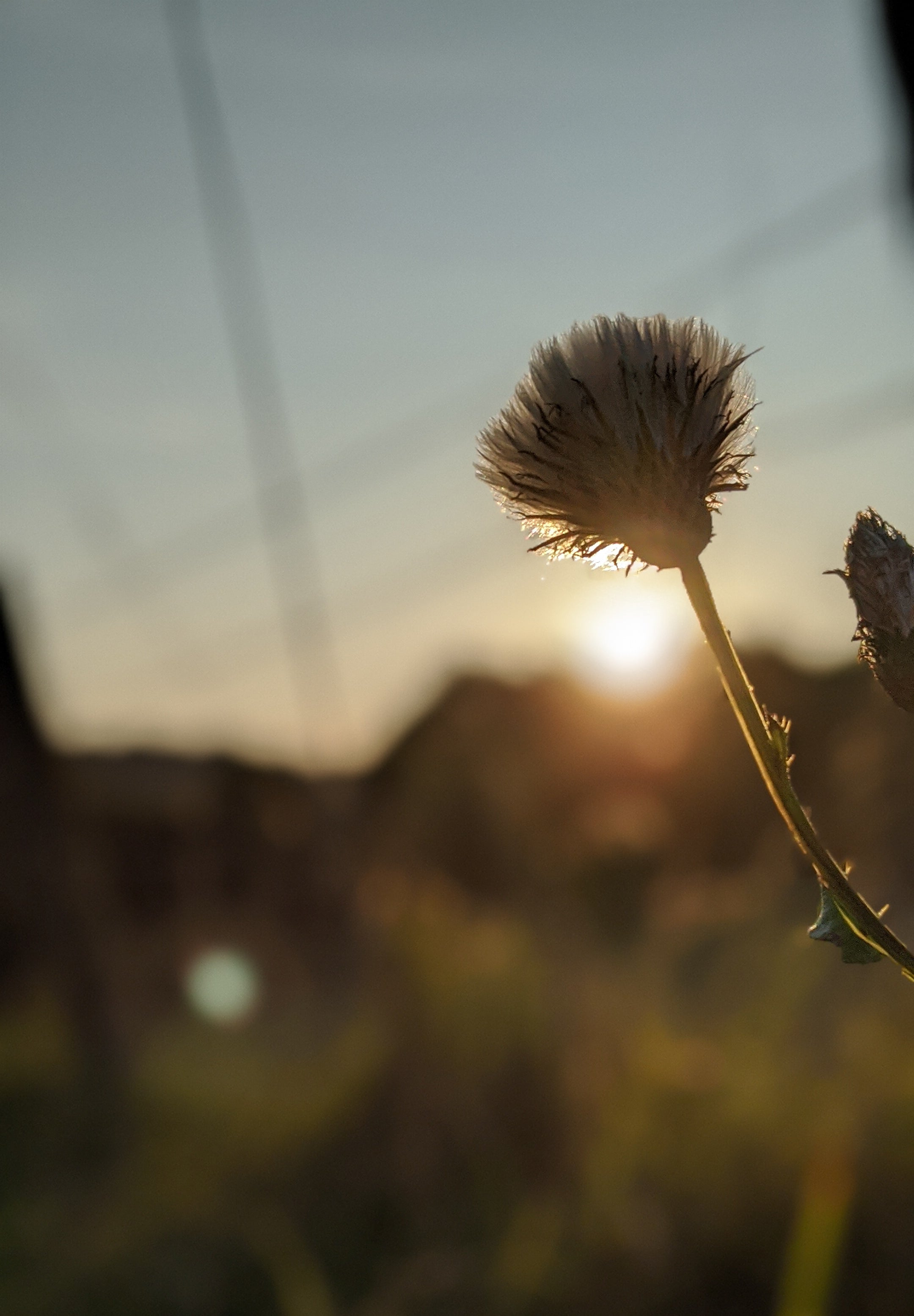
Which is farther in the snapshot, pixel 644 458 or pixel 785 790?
pixel 644 458

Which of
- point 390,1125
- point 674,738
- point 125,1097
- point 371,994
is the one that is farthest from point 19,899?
point 674,738

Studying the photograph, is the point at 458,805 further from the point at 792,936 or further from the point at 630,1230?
the point at 630,1230

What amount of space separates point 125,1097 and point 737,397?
1300cm

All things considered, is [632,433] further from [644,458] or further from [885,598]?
[885,598]

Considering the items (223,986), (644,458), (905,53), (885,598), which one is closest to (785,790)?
(885,598)

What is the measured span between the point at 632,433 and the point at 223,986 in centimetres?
1814

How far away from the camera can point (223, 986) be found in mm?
18609

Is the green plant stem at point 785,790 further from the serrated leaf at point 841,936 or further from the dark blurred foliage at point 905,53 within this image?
the dark blurred foliage at point 905,53

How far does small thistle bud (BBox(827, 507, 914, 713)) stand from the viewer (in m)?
1.52

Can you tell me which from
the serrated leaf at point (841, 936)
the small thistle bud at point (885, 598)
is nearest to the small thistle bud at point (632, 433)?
the small thistle bud at point (885, 598)

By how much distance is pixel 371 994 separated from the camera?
13820 millimetres

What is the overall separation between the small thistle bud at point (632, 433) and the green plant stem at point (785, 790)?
287 millimetres

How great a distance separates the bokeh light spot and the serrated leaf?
53.1 ft

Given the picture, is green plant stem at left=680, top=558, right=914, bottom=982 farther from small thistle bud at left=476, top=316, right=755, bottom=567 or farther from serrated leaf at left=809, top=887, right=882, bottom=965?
small thistle bud at left=476, top=316, right=755, bottom=567
